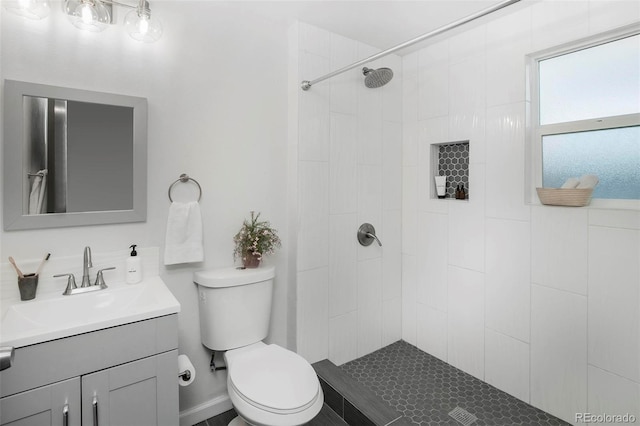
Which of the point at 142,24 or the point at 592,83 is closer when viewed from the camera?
the point at 142,24

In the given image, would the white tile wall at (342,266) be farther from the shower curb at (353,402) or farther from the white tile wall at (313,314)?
the shower curb at (353,402)

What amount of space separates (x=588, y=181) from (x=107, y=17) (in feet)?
8.02

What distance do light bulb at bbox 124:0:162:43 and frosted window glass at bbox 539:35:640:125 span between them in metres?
2.09

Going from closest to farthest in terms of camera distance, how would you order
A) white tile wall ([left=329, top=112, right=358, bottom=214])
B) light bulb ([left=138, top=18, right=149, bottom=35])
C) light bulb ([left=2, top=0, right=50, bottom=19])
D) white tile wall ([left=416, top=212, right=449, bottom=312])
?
light bulb ([left=2, top=0, right=50, bottom=19]) → light bulb ([left=138, top=18, right=149, bottom=35]) → white tile wall ([left=329, top=112, right=358, bottom=214]) → white tile wall ([left=416, top=212, right=449, bottom=312])

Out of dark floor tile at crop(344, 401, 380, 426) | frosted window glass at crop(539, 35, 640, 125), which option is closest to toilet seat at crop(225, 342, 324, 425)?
dark floor tile at crop(344, 401, 380, 426)

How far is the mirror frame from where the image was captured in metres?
1.40

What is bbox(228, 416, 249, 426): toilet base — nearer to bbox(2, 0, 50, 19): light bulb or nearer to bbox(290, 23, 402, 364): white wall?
bbox(290, 23, 402, 364): white wall

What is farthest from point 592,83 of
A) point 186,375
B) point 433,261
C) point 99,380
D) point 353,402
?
point 99,380

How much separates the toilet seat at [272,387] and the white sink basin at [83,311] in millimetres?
471

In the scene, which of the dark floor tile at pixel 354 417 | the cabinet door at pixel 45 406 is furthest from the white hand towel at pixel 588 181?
the cabinet door at pixel 45 406

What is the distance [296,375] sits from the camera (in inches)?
61.9

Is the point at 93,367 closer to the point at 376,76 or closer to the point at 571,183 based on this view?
the point at 376,76

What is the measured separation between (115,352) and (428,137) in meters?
2.21

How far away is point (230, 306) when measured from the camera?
1.79 meters
